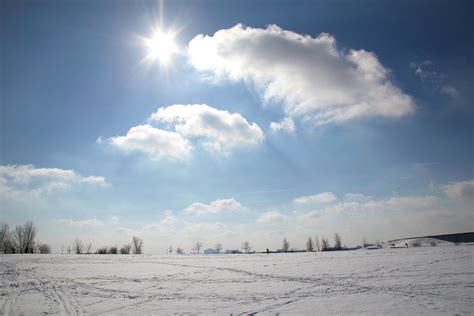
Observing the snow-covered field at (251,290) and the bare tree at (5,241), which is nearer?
the snow-covered field at (251,290)

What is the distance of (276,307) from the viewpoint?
46.8 ft

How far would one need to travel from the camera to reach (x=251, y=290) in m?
18.4

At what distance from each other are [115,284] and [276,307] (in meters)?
13.2

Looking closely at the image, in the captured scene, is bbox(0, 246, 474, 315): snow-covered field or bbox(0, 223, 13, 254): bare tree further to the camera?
bbox(0, 223, 13, 254): bare tree

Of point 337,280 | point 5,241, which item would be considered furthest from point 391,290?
point 5,241

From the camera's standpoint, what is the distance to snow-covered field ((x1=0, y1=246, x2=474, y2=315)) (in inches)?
556

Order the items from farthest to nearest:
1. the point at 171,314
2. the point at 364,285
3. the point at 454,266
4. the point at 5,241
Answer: the point at 5,241 < the point at 454,266 < the point at 364,285 < the point at 171,314

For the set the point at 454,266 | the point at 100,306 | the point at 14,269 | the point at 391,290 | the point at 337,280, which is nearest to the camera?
the point at 100,306

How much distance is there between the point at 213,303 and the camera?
1536 centimetres

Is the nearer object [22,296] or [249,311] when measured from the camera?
[249,311]

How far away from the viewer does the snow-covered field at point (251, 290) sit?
46.3ft

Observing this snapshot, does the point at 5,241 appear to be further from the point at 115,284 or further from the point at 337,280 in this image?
the point at 337,280

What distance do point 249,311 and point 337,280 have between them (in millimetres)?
9777

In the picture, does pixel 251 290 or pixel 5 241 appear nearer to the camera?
pixel 251 290
